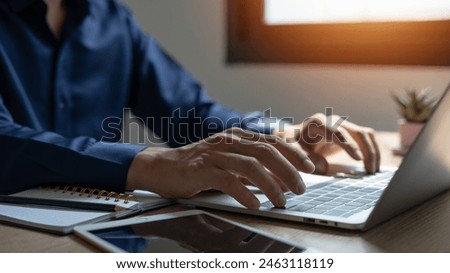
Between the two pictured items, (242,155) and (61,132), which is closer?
(242,155)

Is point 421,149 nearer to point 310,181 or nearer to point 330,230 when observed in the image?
point 330,230

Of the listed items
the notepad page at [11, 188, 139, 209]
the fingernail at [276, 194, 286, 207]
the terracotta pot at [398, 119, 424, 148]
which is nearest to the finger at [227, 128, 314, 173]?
the fingernail at [276, 194, 286, 207]

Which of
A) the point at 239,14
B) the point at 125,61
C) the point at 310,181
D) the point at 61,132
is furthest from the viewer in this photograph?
the point at 239,14

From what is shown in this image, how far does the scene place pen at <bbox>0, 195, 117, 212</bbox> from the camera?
0.63 m

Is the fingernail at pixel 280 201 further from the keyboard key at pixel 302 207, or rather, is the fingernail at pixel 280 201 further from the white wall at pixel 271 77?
the white wall at pixel 271 77

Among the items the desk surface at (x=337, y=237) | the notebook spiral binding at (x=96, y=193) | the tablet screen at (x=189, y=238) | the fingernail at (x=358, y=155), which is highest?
the fingernail at (x=358, y=155)

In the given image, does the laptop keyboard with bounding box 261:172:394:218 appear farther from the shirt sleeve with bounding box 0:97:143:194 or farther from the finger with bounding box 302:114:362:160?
the shirt sleeve with bounding box 0:97:143:194

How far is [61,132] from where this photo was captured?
3.92ft

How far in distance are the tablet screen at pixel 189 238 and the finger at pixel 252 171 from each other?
3.2 inches

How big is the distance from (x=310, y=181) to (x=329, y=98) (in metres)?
0.88

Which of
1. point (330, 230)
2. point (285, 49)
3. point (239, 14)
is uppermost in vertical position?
point (239, 14)

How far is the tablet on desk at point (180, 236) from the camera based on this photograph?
1.64 feet

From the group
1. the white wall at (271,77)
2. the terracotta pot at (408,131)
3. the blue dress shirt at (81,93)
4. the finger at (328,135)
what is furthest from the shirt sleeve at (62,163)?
the white wall at (271,77)

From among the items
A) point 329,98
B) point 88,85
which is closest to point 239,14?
point 329,98
